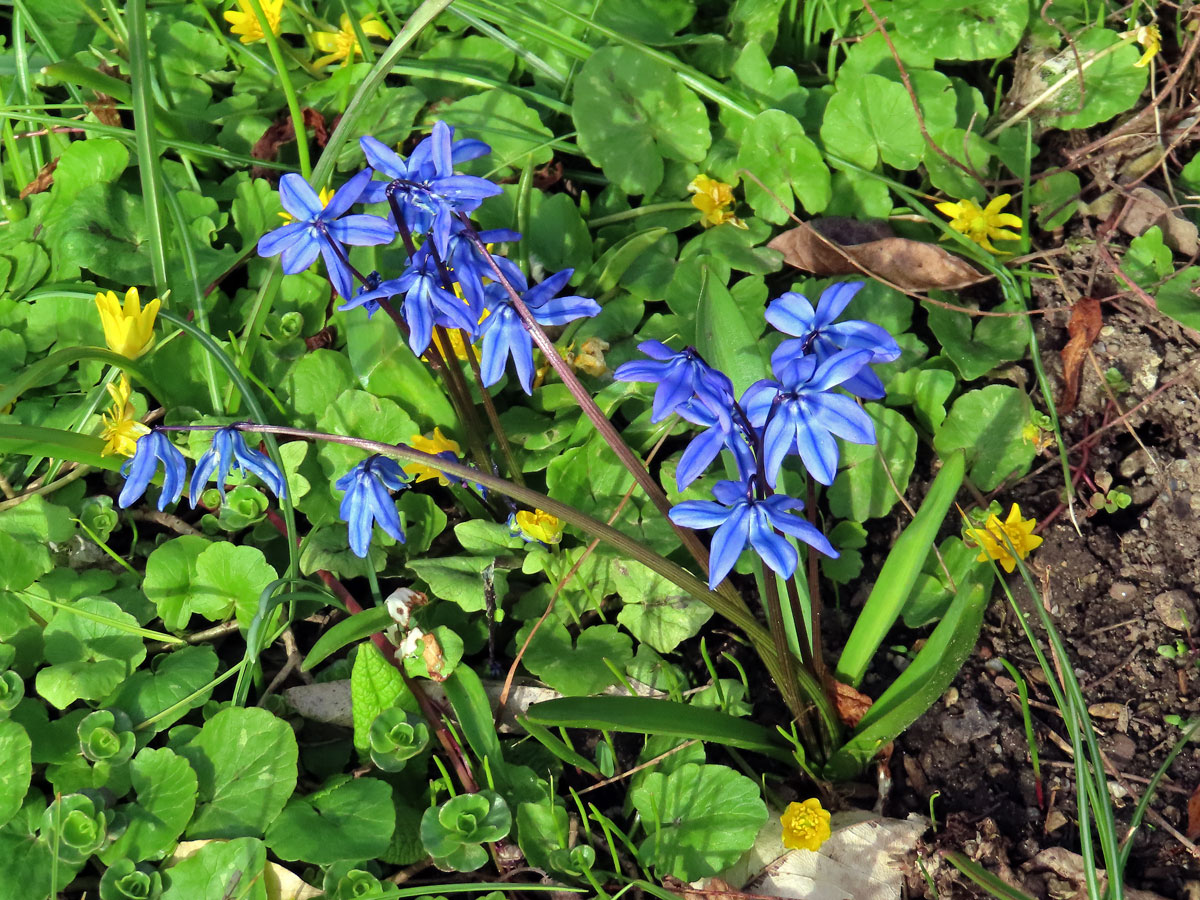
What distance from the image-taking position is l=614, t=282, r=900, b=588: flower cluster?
4.83 feet

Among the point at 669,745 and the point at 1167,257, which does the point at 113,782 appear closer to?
the point at 669,745

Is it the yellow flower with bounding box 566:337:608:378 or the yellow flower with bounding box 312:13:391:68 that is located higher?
the yellow flower with bounding box 312:13:391:68

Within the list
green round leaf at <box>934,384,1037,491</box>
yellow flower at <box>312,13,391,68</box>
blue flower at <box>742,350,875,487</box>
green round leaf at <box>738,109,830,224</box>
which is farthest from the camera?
yellow flower at <box>312,13,391,68</box>

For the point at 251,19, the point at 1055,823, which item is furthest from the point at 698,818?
the point at 251,19

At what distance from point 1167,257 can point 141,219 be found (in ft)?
9.86

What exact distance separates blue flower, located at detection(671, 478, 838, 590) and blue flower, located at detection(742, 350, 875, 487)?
0.05 m

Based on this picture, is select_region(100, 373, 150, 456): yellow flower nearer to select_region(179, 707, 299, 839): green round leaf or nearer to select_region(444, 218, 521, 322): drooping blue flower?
select_region(179, 707, 299, 839): green round leaf

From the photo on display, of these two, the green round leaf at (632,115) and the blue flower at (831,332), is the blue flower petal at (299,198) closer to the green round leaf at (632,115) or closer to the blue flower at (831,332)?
the blue flower at (831,332)

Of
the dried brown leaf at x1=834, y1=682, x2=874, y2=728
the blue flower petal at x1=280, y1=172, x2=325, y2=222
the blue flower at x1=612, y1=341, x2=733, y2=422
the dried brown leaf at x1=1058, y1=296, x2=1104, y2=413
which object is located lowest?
the dried brown leaf at x1=834, y1=682, x2=874, y2=728

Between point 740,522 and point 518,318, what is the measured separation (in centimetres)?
65

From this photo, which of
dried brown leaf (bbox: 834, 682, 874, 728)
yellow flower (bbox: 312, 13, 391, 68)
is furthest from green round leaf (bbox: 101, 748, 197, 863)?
yellow flower (bbox: 312, 13, 391, 68)

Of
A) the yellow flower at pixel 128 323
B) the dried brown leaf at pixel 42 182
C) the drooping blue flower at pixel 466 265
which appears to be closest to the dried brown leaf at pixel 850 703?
the drooping blue flower at pixel 466 265

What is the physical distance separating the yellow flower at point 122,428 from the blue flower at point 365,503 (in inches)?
32.6

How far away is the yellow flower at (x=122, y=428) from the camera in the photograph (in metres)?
2.44
